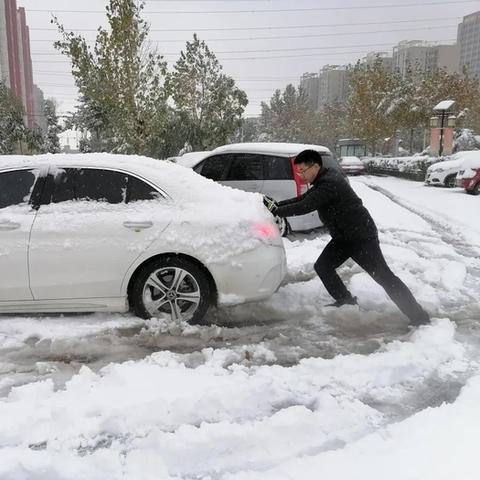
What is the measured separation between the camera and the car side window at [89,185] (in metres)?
4.33

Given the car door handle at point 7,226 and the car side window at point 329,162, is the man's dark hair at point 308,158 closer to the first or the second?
the car side window at point 329,162

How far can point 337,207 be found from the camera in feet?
14.7

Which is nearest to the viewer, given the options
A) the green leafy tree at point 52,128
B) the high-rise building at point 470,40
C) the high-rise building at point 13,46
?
the green leafy tree at point 52,128

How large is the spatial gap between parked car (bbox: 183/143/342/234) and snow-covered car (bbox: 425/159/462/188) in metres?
11.1

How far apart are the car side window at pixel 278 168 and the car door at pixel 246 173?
0.10m

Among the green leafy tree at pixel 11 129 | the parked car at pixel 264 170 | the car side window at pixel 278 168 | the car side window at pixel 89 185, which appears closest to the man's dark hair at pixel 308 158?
the car side window at pixel 89 185

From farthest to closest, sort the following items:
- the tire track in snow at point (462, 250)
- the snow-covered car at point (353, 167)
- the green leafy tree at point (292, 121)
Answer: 1. the green leafy tree at point (292, 121)
2. the snow-covered car at point (353, 167)
3. the tire track in snow at point (462, 250)

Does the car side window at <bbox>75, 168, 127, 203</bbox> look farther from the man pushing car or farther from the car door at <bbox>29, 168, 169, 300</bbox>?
the man pushing car

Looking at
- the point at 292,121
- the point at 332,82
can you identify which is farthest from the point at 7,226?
the point at 332,82

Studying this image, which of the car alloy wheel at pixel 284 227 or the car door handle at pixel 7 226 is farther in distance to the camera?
the car alloy wheel at pixel 284 227

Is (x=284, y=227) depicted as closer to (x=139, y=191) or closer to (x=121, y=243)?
(x=139, y=191)

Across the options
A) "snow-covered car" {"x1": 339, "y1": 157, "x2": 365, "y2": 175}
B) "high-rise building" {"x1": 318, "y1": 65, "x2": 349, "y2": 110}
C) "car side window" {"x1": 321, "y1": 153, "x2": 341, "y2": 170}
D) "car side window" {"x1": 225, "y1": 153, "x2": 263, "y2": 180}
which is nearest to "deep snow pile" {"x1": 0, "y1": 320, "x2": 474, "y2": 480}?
"car side window" {"x1": 321, "y1": 153, "x2": 341, "y2": 170}

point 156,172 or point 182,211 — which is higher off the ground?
point 156,172

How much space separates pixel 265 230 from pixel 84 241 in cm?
152
